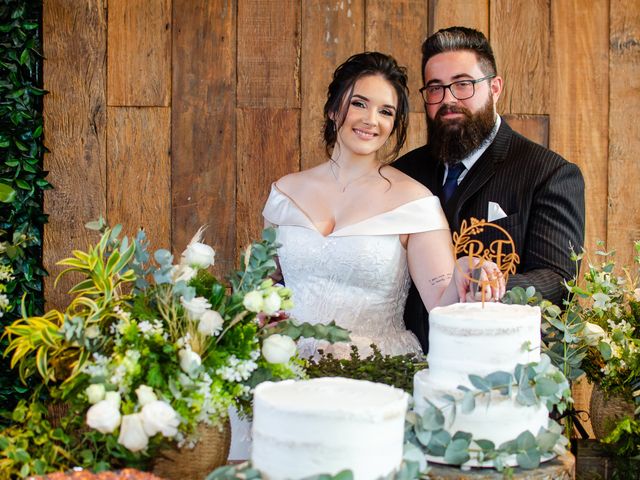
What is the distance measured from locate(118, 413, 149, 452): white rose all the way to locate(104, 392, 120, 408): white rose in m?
0.03

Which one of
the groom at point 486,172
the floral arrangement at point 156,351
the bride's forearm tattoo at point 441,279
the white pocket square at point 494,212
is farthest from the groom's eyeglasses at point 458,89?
the floral arrangement at point 156,351

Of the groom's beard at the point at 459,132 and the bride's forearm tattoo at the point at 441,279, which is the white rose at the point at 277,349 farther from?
the groom's beard at the point at 459,132

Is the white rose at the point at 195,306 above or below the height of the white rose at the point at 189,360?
above

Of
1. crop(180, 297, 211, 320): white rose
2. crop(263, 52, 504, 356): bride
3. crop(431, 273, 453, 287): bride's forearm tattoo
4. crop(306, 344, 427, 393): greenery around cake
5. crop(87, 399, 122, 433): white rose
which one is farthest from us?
crop(263, 52, 504, 356): bride

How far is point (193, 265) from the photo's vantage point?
1757mm

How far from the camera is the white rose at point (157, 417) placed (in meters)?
1.48

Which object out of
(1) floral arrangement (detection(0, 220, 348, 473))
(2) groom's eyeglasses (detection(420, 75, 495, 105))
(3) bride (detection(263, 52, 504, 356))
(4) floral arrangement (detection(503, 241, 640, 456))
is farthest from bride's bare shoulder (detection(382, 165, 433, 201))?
(1) floral arrangement (detection(0, 220, 348, 473))

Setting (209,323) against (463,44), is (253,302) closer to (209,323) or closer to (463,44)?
(209,323)

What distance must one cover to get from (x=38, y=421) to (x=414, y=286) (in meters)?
1.67

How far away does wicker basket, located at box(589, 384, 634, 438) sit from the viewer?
203 centimetres

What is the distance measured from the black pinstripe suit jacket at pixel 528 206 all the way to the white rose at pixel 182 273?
130 cm

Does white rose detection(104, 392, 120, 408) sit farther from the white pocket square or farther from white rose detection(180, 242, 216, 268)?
the white pocket square

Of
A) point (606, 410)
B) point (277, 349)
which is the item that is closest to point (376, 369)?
point (277, 349)

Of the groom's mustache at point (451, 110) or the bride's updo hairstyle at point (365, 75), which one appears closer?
the bride's updo hairstyle at point (365, 75)
